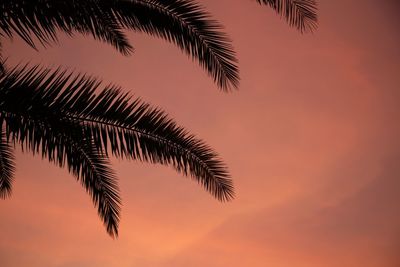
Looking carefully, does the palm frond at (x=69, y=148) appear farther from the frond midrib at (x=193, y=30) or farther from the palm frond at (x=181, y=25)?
the frond midrib at (x=193, y=30)

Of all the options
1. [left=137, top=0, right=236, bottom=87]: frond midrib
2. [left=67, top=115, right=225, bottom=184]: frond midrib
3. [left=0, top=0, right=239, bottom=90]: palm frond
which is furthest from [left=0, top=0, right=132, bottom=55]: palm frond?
[left=67, top=115, right=225, bottom=184]: frond midrib

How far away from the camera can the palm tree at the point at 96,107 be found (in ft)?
7.04

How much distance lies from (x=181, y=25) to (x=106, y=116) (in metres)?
1.34

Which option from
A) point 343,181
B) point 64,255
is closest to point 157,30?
point 343,181

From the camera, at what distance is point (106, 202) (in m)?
3.23

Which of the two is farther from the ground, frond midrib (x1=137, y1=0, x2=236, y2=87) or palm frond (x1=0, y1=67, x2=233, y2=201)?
frond midrib (x1=137, y1=0, x2=236, y2=87)

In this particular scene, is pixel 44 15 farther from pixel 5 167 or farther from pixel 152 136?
pixel 5 167

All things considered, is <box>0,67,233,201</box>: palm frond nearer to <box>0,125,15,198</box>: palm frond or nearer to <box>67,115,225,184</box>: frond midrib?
<box>67,115,225,184</box>: frond midrib

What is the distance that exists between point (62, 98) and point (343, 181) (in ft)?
22.5

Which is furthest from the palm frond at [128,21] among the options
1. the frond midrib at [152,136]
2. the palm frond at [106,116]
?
the frond midrib at [152,136]

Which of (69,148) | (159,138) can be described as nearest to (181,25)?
(159,138)

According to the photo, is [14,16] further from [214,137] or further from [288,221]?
[288,221]

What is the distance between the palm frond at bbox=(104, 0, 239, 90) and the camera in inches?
123

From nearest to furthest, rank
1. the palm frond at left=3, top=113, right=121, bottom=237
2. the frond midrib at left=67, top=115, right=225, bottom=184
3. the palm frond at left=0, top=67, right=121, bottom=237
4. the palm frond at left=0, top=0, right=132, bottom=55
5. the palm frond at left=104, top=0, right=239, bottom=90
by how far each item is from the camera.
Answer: the palm frond at left=0, top=67, right=121, bottom=237, the palm frond at left=3, top=113, right=121, bottom=237, the palm frond at left=0, top=0, right=132, bottom=55, the frond midrib at left=67, top=115, right=225, bottom=184, the palm frond at left=104, top=0, right=239, bottom=90
